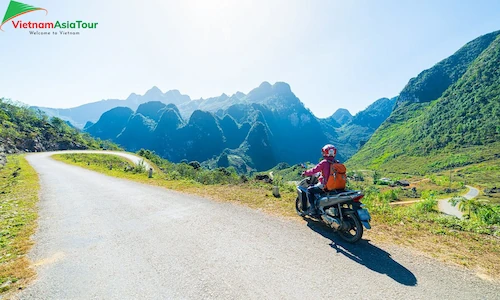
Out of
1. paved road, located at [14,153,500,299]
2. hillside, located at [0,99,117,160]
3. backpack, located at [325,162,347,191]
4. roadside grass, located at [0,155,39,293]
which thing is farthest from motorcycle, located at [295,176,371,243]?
hillside, located at [0,99,117,160]

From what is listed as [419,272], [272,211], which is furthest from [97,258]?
[419,272]

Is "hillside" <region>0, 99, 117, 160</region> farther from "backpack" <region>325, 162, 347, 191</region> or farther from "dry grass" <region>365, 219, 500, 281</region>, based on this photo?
"dry grass" <region>365, 219, 500, 281</region>

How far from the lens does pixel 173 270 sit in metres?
4.26

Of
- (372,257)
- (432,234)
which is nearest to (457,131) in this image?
(432,234)

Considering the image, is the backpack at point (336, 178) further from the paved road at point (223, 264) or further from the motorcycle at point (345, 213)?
the paved road at point (223, 264)

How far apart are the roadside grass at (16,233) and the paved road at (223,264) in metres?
0.23

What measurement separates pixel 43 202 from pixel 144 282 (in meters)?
9.49

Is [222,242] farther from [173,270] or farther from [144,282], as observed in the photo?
[144,282]

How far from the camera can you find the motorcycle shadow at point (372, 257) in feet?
12.7

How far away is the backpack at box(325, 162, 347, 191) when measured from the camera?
5652 mm

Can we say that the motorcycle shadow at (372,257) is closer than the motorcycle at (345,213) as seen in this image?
Yes

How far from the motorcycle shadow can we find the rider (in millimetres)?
868

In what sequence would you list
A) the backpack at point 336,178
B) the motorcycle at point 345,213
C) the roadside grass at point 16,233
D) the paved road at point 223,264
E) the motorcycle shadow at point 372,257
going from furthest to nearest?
the backpack at point 336,178 → the motorcycle at point 345,213 → the roadside grass at point 16,233 → the motorcycle shadow at point 372,257 → the paved road at point 223,264

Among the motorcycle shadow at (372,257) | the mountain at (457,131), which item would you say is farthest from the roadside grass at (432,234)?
Result: the mountain at (457,131)
